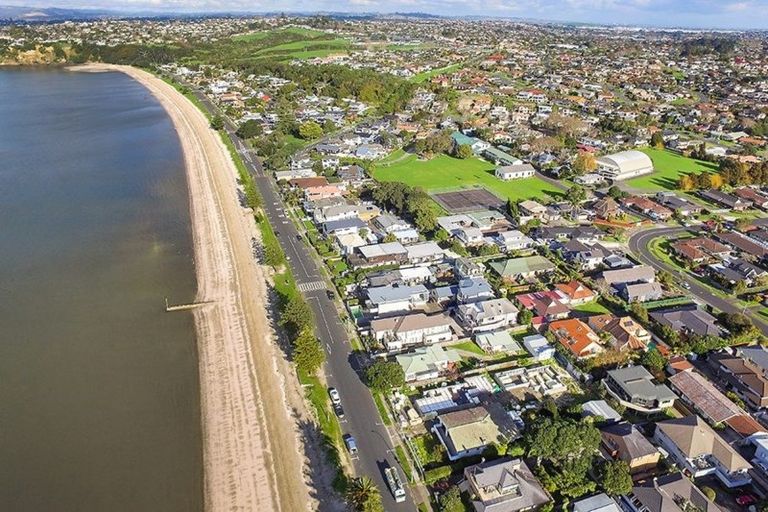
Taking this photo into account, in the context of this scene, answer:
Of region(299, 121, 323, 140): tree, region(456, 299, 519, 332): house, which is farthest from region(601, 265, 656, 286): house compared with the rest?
region(299, 121, 323, 140): tree

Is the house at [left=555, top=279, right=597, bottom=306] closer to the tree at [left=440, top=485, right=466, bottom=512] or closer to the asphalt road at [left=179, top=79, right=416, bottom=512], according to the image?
the asphalt road at [left=179, top=79, right=416, bottom=512]

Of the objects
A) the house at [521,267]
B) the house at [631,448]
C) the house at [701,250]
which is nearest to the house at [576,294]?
the house at [521,267]

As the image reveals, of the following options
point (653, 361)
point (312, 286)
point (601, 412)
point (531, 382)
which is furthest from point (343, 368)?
point (653, 361)

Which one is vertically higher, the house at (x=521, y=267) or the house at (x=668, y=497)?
the house at (x=521, y=267)

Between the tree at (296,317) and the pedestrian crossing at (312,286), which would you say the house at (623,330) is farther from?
Answer: the pedestrian crossing at (312,286)

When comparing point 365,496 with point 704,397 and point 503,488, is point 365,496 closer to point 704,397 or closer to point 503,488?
point 503,488

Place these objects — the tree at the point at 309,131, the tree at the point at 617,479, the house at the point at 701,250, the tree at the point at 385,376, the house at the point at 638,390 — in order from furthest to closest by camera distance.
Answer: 1. the tree at the point at 309,131
2. the house at the point at 701,250
3. the tree at the point at 385,376
4. the house at the point at 638,390
5. the tree at the point at 617,479
